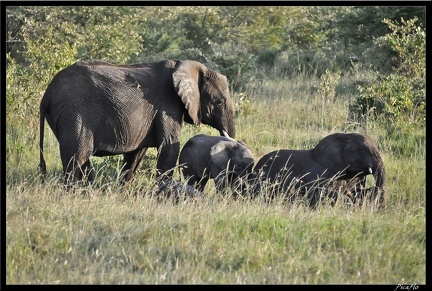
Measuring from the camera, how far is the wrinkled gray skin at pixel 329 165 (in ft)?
29.7

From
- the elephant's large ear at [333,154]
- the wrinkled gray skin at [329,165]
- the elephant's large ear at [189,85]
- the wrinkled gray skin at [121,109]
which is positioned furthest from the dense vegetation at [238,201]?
the elephant's large ear at [189,85]

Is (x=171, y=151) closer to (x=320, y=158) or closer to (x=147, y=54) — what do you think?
(x=320, y=158)

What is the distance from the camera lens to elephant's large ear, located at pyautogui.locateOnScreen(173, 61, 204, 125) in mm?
9938

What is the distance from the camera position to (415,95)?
12562 millimetres

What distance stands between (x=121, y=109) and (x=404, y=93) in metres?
4.41

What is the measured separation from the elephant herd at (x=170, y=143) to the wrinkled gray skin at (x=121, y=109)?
1 centimetres

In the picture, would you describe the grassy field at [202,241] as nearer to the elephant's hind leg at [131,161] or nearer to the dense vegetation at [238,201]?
the dense vegetation at [238,201]

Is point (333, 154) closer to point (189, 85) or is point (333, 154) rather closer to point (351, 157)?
point (351, 157)

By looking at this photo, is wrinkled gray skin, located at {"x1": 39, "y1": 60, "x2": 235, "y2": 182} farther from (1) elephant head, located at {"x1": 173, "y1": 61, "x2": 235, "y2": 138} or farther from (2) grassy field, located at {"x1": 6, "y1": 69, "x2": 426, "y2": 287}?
(2) grassy field, located at {"x1": 6, "y1": 69, "x2": 426, "y2": 287}

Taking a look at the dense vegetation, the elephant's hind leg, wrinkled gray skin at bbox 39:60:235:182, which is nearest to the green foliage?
the dense vegetation

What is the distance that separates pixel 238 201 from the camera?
27.1ft

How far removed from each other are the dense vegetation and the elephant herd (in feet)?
0.98
